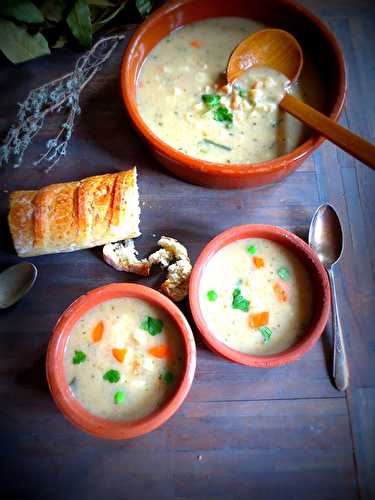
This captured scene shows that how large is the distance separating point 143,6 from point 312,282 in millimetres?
1376

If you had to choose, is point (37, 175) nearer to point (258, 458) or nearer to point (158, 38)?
point (158, 38)

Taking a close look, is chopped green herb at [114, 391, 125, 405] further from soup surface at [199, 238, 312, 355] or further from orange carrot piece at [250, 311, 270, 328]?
orange carrot piece at [250, 311, 270, 328]

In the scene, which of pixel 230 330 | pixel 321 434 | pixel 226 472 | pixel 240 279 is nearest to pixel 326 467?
pixel 321 434

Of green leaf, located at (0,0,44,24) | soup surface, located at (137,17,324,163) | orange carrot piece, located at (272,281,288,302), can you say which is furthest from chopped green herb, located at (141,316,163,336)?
green leaf, located at (0,0,44,24)

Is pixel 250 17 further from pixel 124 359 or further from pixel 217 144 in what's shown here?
pixel 124 359

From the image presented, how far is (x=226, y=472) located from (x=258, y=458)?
119 millimetres

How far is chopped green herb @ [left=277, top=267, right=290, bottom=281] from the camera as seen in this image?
1784 millimetres

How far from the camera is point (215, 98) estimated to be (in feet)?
6.66

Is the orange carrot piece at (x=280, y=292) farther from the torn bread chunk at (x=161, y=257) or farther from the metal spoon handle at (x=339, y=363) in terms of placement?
the torn bread chunk at (x=161, y=257)

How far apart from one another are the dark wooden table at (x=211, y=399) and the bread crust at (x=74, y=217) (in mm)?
110

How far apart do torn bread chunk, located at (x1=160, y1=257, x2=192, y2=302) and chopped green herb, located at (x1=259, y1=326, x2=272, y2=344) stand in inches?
11.9

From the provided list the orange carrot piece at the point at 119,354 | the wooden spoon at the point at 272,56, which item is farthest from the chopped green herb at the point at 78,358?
the wooden spoon at the point at 272,56

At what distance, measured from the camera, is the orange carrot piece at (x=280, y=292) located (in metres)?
1.76

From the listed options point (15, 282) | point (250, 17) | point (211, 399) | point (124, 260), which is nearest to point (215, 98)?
point (250, 17)
